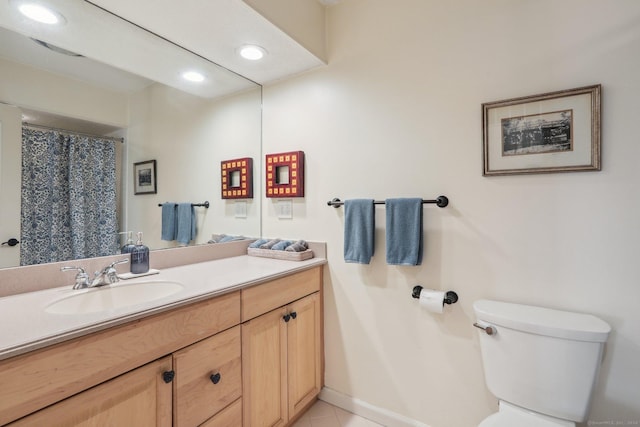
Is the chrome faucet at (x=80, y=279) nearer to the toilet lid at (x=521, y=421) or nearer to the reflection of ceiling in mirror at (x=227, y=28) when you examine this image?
the reflection of ceiling in mirror at (x=227, y=28)

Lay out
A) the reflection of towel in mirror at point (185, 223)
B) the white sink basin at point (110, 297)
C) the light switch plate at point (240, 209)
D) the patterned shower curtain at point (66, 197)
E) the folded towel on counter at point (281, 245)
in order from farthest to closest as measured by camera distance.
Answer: the light switch plate at point (240, 209)
the folded towel on counter at point (281, 245)
the reflection of towel in mirror at point (185, 223)
the patterned shower curtain at point (66, 197)
the white sink basin at point (110, 297)

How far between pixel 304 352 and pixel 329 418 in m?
0.44

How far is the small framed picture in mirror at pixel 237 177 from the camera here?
6.95ft

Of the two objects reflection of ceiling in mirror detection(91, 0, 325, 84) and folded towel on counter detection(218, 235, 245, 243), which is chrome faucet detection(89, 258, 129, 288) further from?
reflection of ceiling in mirror detection(91, 0, 325, 84)

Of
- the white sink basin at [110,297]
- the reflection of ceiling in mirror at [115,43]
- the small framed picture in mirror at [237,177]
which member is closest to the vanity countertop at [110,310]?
the white sink basin at [110,297]

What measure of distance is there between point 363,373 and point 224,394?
2.90 feet

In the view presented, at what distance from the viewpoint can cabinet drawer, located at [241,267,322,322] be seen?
1345 millimetres

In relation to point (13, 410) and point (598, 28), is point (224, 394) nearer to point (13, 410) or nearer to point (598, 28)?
point (13, 410)

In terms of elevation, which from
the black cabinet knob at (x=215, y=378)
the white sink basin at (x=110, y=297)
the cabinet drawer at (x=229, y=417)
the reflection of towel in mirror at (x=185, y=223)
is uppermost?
the reflection of towel in mirror at (x=185, y=223)

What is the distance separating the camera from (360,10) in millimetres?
1743

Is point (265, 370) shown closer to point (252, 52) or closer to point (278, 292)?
point (278, 292)

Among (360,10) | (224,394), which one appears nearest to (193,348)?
(224,394)

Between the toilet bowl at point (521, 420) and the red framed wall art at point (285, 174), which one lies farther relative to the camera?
the red framed wall art at point (285, 174)

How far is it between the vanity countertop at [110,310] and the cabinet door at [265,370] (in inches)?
9.0
